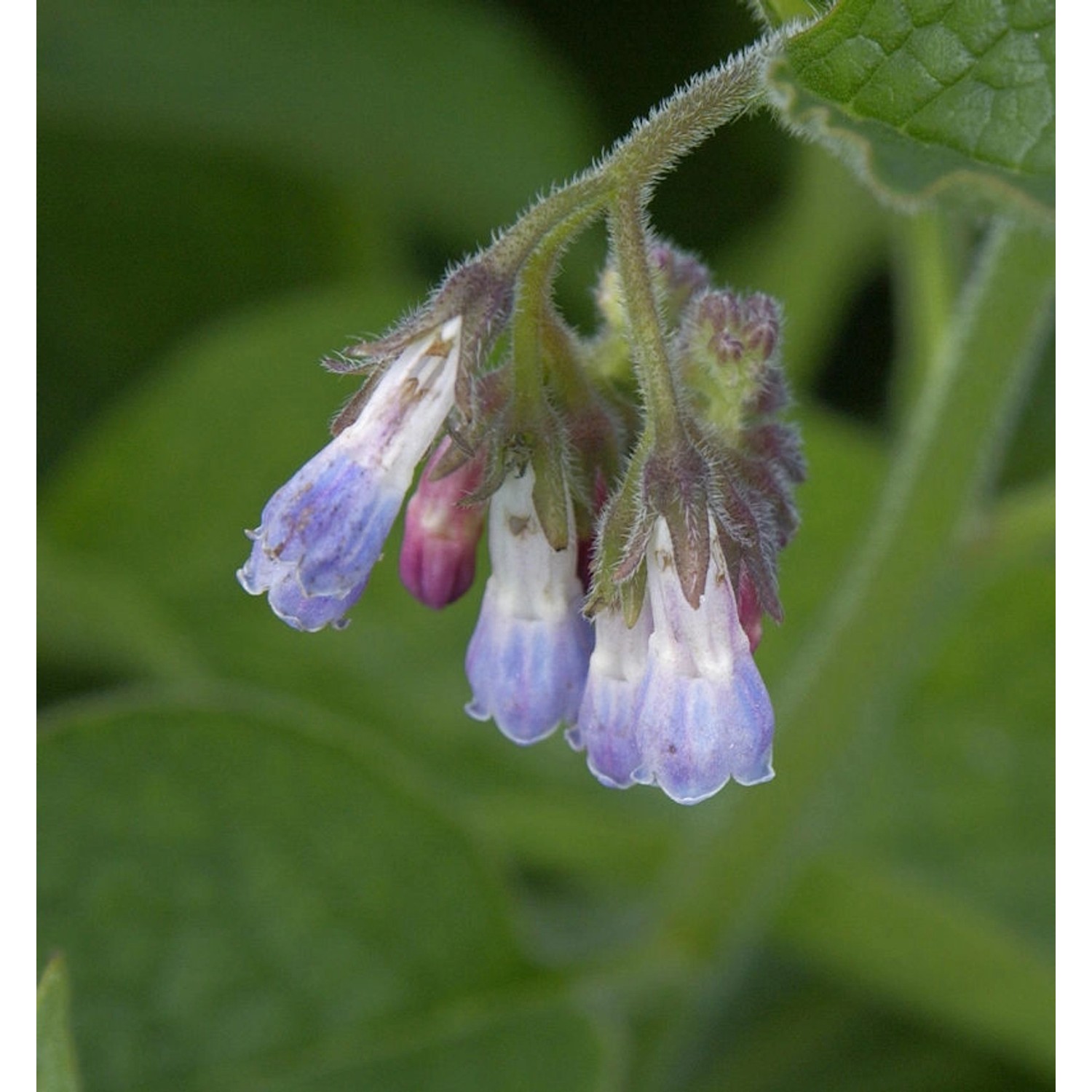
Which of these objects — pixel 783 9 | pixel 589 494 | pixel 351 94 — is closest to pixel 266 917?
pixel 589 494

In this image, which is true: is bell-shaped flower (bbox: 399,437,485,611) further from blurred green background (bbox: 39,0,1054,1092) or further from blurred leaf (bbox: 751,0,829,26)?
blurred green background (bbox: 39,0,1054,1092)

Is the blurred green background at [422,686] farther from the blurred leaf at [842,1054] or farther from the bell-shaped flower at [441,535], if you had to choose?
the bell-shaped flower at [441,535]

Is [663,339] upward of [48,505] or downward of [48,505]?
downward

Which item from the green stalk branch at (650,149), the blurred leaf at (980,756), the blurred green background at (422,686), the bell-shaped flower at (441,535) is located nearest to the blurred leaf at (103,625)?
the blurred green background at (422,686)

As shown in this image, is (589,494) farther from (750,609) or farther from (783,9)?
(783,9)

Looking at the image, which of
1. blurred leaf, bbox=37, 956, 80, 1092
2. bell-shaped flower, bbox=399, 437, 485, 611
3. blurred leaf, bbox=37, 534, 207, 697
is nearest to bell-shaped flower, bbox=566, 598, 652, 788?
bell-shaped flower, bbox=399, 437, 485, 611
